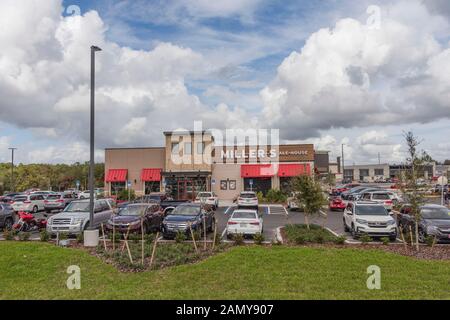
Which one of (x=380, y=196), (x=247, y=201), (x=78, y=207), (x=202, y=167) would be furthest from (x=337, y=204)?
(x=78, y=207)

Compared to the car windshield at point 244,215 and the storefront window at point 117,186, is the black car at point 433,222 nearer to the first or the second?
the car windshield at point 244,215

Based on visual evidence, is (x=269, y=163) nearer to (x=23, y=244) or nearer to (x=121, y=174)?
(x=121, y=174)

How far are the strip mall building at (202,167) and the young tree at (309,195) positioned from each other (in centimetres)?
→ 2582

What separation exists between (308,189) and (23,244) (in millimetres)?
11220

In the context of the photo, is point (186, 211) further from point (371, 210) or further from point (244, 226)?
point (371, 210)

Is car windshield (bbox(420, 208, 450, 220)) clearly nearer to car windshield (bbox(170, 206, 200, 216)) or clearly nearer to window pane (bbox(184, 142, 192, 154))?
car windshield (bbox(170, 206, 200, 216))

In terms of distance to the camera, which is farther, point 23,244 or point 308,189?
point 308,189

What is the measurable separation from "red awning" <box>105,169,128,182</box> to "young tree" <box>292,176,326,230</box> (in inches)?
1250

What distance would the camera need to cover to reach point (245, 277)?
9.30m

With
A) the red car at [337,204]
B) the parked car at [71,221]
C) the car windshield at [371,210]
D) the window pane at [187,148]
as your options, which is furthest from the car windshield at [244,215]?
the window pane at [187,148]

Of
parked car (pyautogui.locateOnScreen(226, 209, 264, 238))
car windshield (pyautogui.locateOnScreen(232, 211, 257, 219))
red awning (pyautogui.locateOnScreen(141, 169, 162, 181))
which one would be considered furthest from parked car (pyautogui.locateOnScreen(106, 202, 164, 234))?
red awning (pyautogui.locateOnScreen(141, 169, 162, 181))
